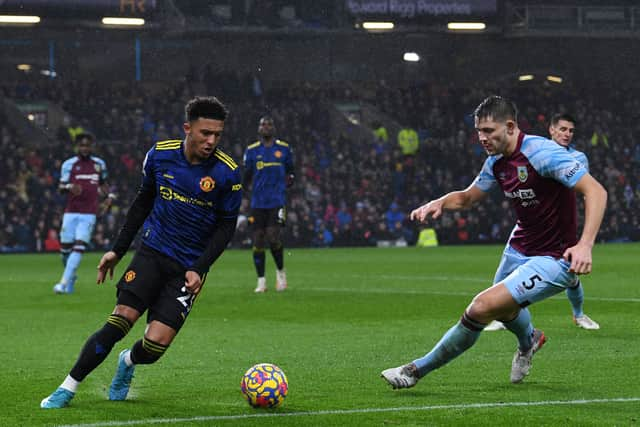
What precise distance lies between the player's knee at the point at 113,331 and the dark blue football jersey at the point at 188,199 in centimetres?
54

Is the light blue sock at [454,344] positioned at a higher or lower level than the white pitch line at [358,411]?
Answer: higher

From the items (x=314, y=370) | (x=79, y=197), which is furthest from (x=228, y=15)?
(x=314, y=370)

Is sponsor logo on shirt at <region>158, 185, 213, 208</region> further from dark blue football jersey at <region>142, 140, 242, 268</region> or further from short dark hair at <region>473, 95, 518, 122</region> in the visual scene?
short dark hair at <region>473, 95, 518, 122</region>

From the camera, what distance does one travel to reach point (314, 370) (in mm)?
9469

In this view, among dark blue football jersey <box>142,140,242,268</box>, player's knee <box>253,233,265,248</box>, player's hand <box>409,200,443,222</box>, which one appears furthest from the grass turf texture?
player's hand <box>409,200,443,222</box>

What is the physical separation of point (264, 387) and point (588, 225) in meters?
2.25

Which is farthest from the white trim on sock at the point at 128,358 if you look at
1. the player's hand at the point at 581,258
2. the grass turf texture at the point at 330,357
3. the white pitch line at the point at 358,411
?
the player's hand at the point at 581,258

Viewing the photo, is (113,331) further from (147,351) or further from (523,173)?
(523,173)

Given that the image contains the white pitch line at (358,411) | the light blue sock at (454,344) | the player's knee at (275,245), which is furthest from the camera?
the player's knee at (275,245)

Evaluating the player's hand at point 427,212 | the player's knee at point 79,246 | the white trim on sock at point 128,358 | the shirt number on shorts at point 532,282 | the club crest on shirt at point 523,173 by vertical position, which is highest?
the club crest on shirt at point 523,173

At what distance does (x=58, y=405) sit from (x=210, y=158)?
1.87m

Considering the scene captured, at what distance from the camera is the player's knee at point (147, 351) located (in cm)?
760

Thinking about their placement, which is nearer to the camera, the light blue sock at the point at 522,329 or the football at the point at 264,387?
the football at the point at 264,387

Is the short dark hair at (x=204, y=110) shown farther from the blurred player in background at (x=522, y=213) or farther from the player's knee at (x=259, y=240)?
the player's knee at (x=259, y=240)
